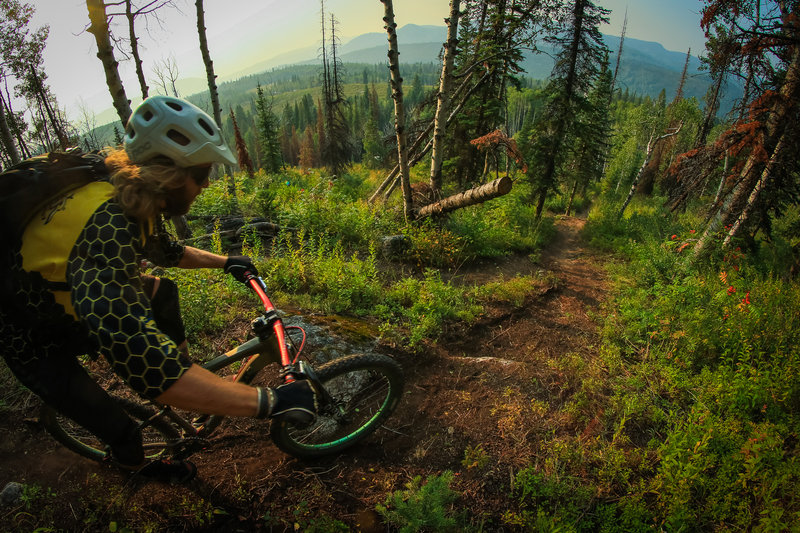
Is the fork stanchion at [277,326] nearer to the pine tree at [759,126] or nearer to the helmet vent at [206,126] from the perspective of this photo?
the helmet vent at [206,126]

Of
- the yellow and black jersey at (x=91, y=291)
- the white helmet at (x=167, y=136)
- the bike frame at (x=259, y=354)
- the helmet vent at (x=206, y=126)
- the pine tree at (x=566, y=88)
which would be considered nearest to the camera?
the yellow and black jersey at (x=91, y=291)

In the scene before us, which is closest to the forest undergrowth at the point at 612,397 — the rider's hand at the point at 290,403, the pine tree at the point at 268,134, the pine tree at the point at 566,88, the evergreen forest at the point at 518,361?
the evergreen forest at the point at 518,361

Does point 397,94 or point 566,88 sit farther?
point 566,88

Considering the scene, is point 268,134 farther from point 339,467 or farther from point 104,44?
point 339,467

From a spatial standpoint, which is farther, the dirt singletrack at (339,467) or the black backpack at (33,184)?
the dirt singletrack at (339,467)

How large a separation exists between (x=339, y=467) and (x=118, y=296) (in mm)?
2280

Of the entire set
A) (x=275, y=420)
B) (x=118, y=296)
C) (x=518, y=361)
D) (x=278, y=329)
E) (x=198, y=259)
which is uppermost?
(x=118, y=296)

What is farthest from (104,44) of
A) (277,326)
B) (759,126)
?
(759,126)

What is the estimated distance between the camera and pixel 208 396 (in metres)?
1.62

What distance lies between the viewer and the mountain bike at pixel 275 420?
2393 mm

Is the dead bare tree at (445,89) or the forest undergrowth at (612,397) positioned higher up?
the dead bare tree at (445,89)

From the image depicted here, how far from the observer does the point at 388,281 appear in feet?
22.2

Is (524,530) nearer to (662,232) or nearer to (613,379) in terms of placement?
(613,379)

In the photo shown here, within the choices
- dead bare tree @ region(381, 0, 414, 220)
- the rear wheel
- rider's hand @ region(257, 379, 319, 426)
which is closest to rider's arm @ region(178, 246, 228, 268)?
the rear wheel
